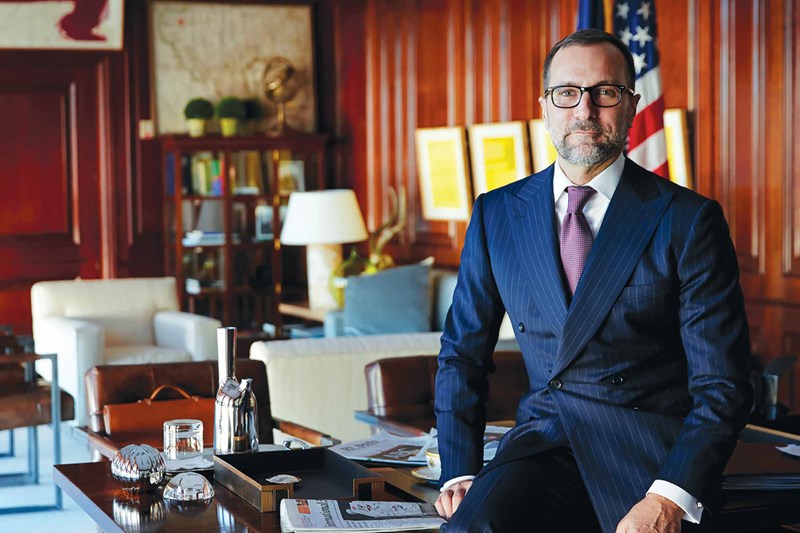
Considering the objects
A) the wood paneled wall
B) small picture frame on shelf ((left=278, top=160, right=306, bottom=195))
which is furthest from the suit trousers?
small picture frame on shelf ((left=278, top=160, right=306, bottom=195))

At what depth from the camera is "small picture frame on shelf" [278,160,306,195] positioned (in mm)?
9266

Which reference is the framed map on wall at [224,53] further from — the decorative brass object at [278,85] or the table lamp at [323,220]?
the table lamp at [323,220]

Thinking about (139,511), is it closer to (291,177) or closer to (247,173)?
(247,173)

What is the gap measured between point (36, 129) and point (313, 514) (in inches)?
293

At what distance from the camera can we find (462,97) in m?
7.74

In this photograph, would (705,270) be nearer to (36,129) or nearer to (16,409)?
(16,409)

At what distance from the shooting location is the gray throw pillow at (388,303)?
22.8 feet

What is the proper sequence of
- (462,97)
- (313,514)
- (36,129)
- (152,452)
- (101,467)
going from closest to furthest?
1. (313,514)
2. (152,452)
3. (101,467)
4. (462,97)
5. (36,129)

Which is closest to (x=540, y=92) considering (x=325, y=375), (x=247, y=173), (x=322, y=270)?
(x=322, y=270)

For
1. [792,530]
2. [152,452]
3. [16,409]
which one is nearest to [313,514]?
[152,452]

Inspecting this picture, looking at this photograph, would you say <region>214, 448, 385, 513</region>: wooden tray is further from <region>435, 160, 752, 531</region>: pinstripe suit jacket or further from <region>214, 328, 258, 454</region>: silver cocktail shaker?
<region>435, 160, 752, 531</region>: pinstripe suit jacket

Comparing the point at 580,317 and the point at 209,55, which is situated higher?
the point at 209,55

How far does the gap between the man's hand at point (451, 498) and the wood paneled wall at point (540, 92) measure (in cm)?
331

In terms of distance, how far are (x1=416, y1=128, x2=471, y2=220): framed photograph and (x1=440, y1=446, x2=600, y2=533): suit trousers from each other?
17.8ft
